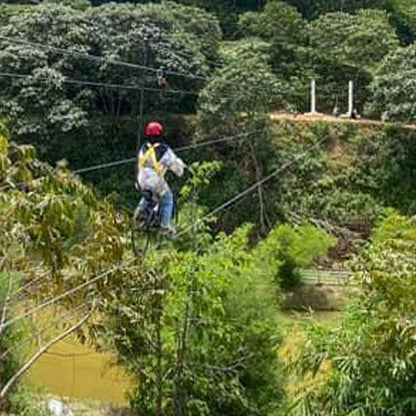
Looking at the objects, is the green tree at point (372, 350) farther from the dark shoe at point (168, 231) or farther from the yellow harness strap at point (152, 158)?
the yellow harness strap at point (152, 158)

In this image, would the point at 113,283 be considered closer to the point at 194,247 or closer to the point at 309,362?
the point at 309,362

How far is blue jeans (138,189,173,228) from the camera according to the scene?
5496 millimetres

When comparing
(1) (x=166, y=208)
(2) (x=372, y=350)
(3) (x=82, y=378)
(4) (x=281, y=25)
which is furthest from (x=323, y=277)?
(1) (x=166, y=208)

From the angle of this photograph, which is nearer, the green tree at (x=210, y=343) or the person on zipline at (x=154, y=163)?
the person on zipline at (x=154, y=163)

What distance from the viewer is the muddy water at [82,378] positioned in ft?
34.6

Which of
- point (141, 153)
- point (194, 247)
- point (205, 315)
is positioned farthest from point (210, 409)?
point (141, 153)

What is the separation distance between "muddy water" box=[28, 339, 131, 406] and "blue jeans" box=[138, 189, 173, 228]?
4.81 meters

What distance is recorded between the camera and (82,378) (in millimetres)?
11078

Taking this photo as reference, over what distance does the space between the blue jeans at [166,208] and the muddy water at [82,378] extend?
189 inches

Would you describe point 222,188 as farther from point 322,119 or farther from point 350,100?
→ point 350,100

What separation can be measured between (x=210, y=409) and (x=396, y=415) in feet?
12.3

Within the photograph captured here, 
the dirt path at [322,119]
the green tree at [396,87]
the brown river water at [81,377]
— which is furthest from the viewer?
the dirt path at [322,119]

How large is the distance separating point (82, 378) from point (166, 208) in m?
6.14

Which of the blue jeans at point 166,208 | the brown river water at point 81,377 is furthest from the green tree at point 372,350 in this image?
the brown river water at point 81,377
